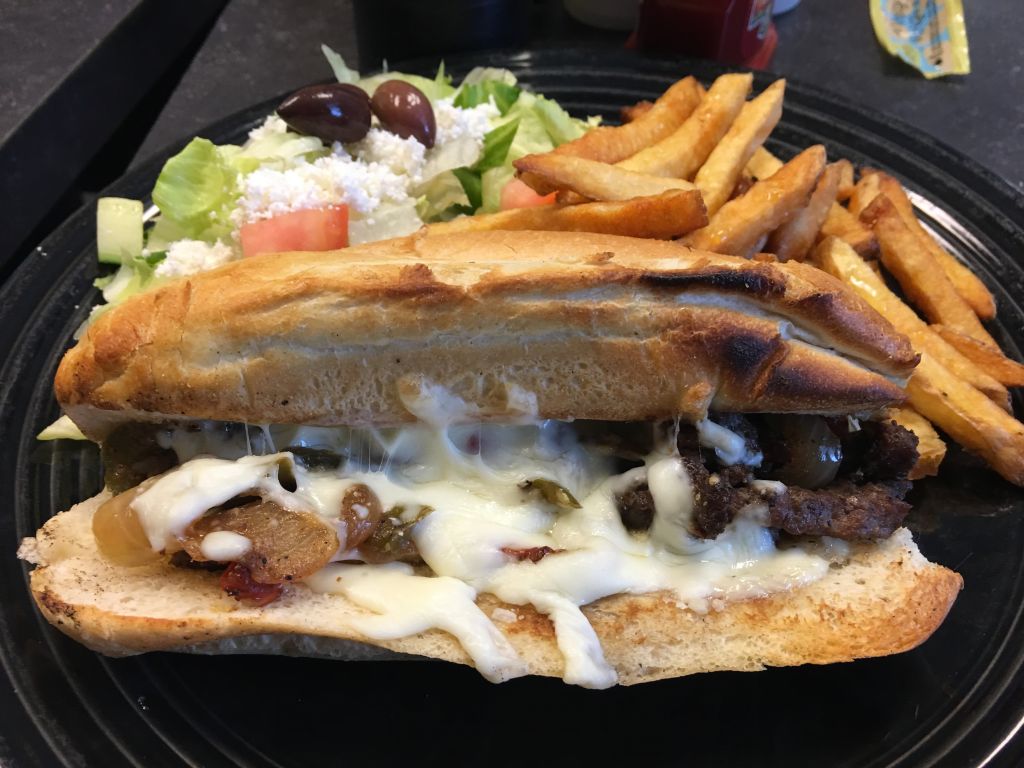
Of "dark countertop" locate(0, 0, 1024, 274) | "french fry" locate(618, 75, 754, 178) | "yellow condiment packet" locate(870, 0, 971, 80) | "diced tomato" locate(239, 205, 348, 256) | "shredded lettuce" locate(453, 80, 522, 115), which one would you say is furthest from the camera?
"yellow condiment packet" locate(870, 0, 971, 80)

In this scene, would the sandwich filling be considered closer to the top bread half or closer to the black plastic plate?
the top bread half

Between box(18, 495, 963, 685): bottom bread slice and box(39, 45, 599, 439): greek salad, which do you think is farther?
box(39, 45, 599, 439): greek salad

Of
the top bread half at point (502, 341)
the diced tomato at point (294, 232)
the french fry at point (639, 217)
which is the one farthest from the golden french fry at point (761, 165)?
the diced tomato at point (294, 232)

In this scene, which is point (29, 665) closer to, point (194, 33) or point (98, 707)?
point (98, 707)

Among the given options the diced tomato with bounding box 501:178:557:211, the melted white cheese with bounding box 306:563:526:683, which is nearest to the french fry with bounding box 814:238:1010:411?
the diced tomato with bounding box 501:178:557:211

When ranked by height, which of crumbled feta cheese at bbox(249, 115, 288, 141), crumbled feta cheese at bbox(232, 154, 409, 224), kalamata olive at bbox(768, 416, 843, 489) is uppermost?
crumbled feta cheese at bbox(249, 115, 288, 141)

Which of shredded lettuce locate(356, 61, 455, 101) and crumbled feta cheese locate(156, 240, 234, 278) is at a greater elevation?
shredded lettuce locate(356, 61, 455, 101)

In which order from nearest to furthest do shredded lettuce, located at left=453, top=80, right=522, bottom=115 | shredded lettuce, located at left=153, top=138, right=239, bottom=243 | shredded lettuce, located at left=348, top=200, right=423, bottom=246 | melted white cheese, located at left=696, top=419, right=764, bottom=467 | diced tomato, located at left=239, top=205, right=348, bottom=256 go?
melted white cheese, located at left=696, top=419, right=764, bottom=467, diced tomato, located at left=239, top=205, right=348, bottom=256, shredded lettuce, located at left=348, top=200, right=423, bottom=246, shredded lettuce, located at left=153, top=138, right=239, bottom=243, shredded lettuce, located at left=453, top=80, right=522, bottom=115
